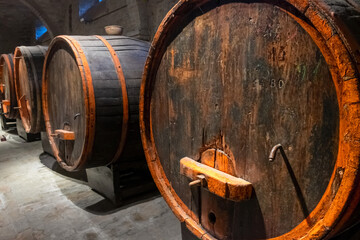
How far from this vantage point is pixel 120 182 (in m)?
2.77

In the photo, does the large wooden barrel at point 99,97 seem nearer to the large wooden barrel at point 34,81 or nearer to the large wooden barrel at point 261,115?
the large wooden barrel at point 261,115

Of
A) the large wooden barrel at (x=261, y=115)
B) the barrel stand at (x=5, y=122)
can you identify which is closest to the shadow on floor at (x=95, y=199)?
the large wooden barrel at (x=261, y=115)

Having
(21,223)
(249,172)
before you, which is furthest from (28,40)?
(249,172)

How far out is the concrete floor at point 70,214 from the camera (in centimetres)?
225

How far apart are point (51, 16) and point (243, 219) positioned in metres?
8.62

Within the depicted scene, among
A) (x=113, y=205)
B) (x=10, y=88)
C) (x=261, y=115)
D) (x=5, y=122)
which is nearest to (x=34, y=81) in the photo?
(x=10, y=88)

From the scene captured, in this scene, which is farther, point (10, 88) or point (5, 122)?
point (5, 122)

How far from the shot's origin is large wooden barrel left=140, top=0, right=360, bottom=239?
2.40 feet

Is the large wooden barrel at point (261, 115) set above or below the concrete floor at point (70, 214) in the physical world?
above

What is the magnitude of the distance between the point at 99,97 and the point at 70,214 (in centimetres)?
128

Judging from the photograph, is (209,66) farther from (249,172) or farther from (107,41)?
(107,41)

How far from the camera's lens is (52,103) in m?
2.94

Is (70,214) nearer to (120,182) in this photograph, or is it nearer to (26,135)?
(120,182)

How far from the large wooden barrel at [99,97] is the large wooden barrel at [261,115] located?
0.74m
